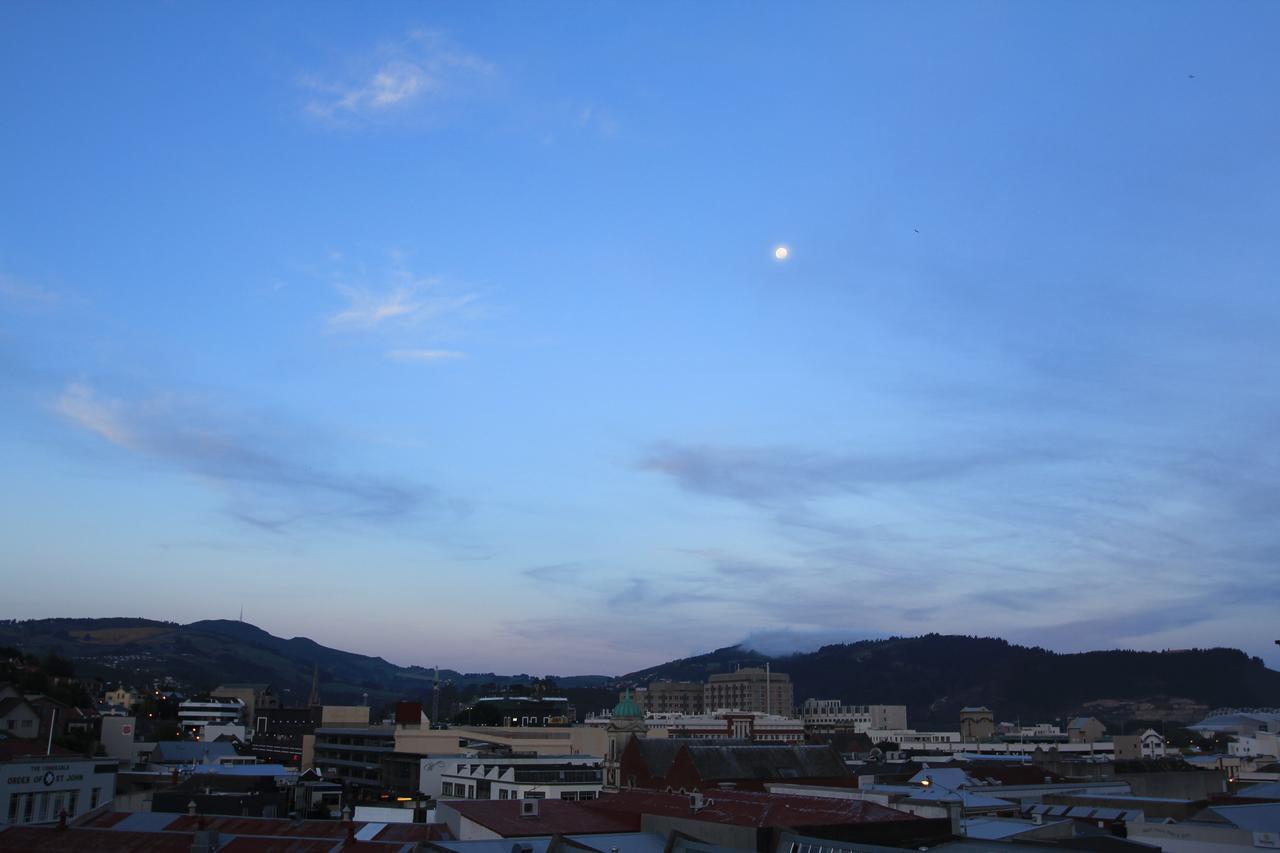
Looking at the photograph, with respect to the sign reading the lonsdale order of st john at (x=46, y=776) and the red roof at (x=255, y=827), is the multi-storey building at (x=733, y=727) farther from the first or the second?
the red roof at (x=255, y=827)

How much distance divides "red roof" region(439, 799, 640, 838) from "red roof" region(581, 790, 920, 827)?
1273 mm

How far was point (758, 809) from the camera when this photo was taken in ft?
170

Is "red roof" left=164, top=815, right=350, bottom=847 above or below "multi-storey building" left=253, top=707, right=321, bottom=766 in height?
above

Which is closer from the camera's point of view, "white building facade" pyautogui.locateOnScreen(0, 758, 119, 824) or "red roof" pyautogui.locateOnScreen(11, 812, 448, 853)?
"red roof" pyautogui.locateOnScreen(11, 812, 448, 853)

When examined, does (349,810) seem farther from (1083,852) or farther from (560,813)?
(1083,852)

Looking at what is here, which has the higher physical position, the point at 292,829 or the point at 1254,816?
the point at 292,829

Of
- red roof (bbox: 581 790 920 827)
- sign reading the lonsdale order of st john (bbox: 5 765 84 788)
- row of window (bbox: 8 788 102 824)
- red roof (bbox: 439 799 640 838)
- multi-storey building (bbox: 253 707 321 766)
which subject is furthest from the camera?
multi-storey building (bbox: 253 707 321 766)

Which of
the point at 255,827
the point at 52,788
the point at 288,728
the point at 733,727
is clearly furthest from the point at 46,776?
the point at 288,728

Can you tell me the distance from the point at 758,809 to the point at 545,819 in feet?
35.0

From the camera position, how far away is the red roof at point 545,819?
48125 millimetres

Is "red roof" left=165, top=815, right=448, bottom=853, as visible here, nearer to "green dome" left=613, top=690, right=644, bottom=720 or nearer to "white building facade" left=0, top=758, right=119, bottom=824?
"white building facade" left=0, top=758, right=119, bottom=824

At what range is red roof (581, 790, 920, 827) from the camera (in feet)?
161

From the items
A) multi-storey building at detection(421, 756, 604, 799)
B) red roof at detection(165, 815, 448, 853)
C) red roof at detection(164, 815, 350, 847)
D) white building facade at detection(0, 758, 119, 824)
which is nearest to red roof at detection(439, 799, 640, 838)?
red roof at detection(165, 815, 448, 853)

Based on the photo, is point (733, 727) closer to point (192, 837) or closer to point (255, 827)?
point (255, 827)
